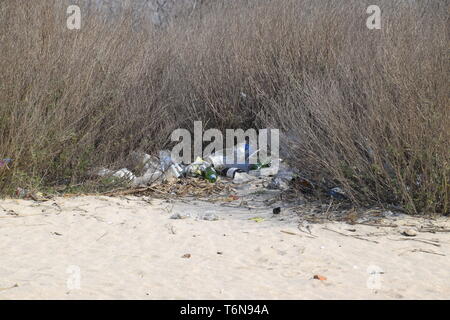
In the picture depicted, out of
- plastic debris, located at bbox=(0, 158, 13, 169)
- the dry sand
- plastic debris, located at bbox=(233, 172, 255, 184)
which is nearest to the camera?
the dry sand

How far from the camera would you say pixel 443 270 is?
409cm

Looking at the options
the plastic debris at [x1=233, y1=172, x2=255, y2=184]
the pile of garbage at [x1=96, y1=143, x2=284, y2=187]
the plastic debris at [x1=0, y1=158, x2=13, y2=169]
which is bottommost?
the plastic debris at [x1=233, y1=172, x2=255, y2=184]

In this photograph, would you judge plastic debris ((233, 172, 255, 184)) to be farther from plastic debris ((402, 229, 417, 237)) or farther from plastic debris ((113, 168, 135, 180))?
plastic debris ((402, 229, 417, 237))

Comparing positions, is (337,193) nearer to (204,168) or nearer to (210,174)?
(210,174)

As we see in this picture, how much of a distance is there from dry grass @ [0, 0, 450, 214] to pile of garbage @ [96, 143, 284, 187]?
18 cm

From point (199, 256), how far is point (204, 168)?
9.88ft

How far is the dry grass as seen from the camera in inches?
211

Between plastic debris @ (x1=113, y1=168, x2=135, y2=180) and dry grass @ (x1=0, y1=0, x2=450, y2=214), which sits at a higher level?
dry grass @ (x1=0, y1=0, x2=450, y2=214)

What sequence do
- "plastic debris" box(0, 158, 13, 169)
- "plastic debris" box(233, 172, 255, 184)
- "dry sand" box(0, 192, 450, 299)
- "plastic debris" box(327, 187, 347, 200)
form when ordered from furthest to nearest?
"plastic debris" box(233, 172, 255, 184) → "plastic debris" box(327, 187, 347, 200) → "plastic debris" box(0, 158, 13, 169) → "dry sand" box(0, 192, 450, 299)

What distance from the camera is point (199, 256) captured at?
4336mm

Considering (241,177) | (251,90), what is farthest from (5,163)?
(251,90)

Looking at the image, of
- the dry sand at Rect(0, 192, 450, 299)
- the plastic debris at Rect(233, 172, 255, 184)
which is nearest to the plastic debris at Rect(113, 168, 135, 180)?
the dry sand at Rect(0, 192, 450, 299)
